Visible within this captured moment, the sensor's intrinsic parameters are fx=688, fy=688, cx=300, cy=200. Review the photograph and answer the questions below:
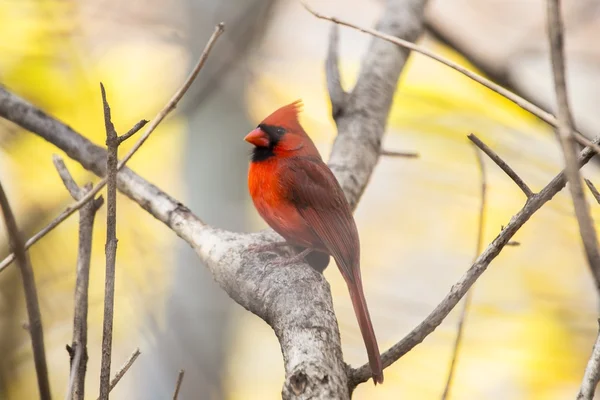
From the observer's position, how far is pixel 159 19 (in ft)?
10.9

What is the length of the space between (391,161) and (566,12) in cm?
147

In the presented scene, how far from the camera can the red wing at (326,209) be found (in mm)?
1674

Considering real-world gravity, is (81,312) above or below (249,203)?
below

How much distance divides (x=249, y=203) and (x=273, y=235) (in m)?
2.27

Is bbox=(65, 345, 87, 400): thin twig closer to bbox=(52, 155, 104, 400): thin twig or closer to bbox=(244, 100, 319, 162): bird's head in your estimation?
bbox=(52, 155, 104, 400): thin twig

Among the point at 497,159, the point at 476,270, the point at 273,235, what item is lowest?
the point at 476,270

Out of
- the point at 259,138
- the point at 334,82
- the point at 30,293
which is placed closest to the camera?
the point at 30,293

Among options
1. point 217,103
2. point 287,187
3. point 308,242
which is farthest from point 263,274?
point 217,103

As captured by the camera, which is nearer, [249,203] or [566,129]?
[566,129]

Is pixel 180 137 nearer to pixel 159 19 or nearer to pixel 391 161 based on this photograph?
pixel 159 19

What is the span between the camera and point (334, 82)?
7.29 feet

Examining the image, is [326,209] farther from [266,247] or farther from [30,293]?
[30,293]

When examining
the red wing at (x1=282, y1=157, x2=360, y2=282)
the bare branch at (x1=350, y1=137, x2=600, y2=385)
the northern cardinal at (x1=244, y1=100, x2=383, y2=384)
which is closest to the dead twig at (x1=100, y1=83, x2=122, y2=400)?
the bare branch at (x1=350, y1=137, x2=600, y2=385)

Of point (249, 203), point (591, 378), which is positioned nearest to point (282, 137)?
point (591, 378)
